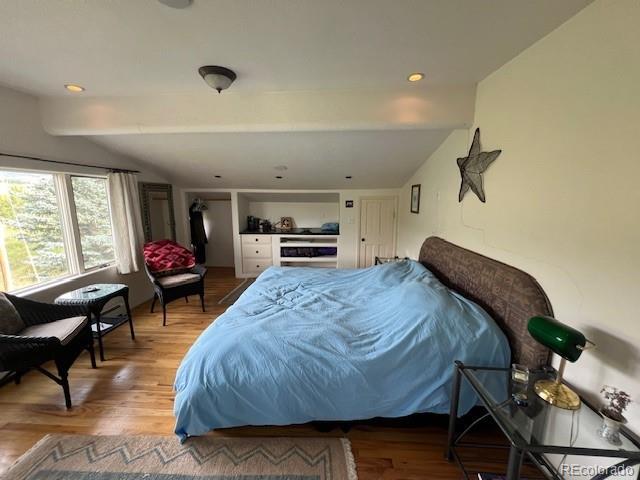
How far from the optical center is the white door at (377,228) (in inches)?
186

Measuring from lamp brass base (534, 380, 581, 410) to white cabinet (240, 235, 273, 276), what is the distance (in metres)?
4.30

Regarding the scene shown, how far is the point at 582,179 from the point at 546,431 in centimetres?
115

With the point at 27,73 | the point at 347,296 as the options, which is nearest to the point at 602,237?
the point at 347,296

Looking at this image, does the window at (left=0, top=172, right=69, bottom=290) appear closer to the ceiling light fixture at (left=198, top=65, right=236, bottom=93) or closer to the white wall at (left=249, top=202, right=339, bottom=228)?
the ceiling light fixture at (left=198, top=65, right=236, bottom=93)

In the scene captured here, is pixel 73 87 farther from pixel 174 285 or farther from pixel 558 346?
pixel 558 346

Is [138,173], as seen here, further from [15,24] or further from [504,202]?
[504,202]

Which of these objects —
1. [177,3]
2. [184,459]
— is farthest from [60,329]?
[177,3]

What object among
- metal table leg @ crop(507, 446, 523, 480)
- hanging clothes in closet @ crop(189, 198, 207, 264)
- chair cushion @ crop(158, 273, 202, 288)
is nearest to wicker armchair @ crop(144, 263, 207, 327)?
chair cushion @ crop(158, 273, 202, 288)

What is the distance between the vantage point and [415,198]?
370 cm

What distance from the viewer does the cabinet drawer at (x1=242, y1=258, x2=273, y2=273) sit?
16.5 feet

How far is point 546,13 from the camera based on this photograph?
4.12 feet

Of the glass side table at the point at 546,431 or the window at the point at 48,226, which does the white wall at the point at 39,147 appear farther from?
the glass side table at the point at 546,431

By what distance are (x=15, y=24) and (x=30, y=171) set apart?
64.0 inches

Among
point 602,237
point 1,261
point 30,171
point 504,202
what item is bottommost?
point 1,261
